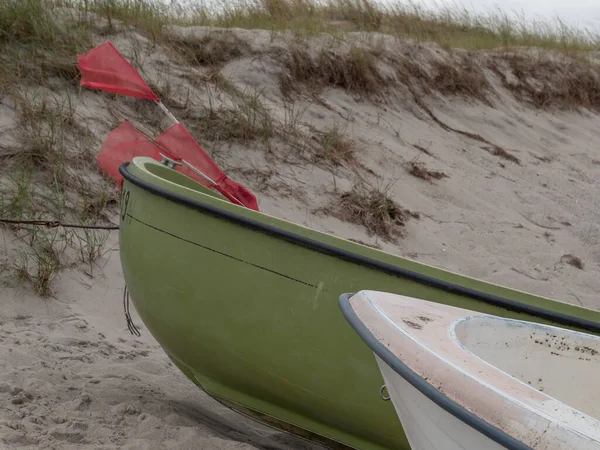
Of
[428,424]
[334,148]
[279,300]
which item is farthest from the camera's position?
[334,148]

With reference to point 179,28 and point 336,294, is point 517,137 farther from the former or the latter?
point 336,294

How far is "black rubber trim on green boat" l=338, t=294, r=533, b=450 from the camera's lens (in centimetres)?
143

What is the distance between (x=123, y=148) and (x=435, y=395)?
2.67 metres

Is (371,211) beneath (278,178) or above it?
beneath

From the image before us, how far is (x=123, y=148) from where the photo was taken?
389cm

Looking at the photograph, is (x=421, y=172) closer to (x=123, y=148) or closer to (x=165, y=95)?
(x=165, y=95)

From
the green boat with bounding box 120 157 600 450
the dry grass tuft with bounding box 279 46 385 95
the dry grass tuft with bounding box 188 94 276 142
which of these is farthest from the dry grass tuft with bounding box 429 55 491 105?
the green boat with bounding box 120 157 600 450

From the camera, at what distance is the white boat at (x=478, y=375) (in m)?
1.45

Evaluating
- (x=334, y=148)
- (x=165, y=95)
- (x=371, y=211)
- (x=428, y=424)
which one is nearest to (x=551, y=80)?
(x=334, y=148)

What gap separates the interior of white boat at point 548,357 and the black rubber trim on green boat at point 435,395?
404 millimetres

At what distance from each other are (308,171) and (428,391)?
487 cm

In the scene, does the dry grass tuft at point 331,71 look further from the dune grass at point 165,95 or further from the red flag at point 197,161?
the red flag at point 197,161

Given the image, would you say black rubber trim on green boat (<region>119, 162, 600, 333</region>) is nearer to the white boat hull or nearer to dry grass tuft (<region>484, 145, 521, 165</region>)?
the white boat hull

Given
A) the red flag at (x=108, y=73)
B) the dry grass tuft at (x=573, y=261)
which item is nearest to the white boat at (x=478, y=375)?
the red flag at (x=108, y=73)
